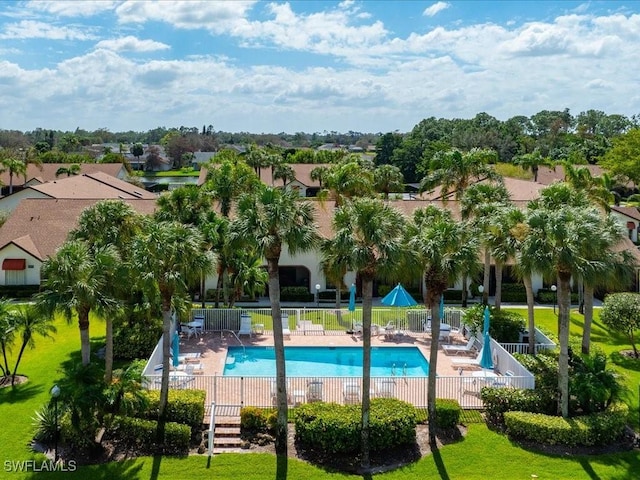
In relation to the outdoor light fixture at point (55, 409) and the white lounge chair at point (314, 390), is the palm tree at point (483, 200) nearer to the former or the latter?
the white lounge chair at point (314, 390)

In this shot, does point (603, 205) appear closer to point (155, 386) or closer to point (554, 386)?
point (554, 386)

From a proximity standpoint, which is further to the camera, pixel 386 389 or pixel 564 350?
pixel 386 389

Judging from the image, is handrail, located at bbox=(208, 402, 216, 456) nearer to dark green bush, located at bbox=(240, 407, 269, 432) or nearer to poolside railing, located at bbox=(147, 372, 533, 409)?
dark green bush, located at bbox=(240, 407, 269, 432)

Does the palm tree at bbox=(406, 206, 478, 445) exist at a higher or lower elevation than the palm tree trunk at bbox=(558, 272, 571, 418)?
higher

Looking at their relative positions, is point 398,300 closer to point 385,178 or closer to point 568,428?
point 568,428

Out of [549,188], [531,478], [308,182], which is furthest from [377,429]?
[308,182]

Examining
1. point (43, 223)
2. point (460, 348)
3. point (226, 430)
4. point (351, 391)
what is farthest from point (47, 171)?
point (351, 391)

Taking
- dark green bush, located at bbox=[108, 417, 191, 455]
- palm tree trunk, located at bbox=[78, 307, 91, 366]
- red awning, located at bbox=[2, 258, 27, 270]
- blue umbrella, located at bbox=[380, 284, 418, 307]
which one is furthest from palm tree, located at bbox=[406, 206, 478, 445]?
red awning, located at bbox=[2, 258, 27, 270]
